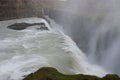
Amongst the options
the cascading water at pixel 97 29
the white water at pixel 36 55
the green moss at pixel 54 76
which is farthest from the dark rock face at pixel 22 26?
the green moss at pixel 54 76

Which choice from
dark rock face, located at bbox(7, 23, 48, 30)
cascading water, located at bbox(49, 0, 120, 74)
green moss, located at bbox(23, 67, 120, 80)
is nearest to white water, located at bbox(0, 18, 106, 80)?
dark rock face, located at bbox(7, 23, 48, 30)

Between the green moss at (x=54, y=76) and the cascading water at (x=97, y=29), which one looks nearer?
the green moss at (x=54, y=76)

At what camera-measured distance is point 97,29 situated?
105 ft

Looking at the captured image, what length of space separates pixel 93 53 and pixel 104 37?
7.71 ft

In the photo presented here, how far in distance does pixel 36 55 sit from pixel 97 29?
1327 centimetres

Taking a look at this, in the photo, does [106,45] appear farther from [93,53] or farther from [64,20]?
[64,20]

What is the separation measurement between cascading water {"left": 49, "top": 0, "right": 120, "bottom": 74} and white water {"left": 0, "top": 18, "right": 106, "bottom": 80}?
395 cm

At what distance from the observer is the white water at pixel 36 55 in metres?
17.9

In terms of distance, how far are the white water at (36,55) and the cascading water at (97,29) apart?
3.95 metres

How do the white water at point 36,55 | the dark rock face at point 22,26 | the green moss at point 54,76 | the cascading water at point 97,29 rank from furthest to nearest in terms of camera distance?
the dark rock face at point 22,26, the cascading water at point 97,29, the white water at point 36,55, the green moss at point 54,76

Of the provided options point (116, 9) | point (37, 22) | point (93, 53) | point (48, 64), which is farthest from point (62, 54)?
point (116, 9)

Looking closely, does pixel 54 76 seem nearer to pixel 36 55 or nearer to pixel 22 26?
pixel 36 55

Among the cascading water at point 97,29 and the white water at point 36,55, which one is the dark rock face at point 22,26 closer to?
the white water at point 36,55

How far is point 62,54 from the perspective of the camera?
68.5 feet
